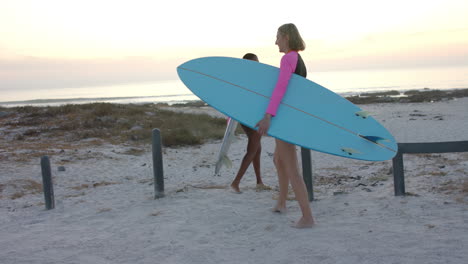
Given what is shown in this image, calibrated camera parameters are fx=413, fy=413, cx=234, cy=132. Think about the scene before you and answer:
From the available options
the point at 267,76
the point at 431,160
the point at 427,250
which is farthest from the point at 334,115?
the point at 431,160

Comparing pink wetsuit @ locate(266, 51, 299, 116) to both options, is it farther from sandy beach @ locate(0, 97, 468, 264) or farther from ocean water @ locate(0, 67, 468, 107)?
ocean water @ locate(0, 67, 468, 107)

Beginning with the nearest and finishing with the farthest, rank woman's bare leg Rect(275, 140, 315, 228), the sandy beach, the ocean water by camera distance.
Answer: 1. the sandy beach
2. woman's bare leg Rect(275, 140, 315, 228)
3. the ocean water

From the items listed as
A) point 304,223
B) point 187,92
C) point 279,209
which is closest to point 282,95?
point 304,223

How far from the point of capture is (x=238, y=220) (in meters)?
4.38

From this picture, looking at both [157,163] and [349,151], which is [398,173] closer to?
[349,151]

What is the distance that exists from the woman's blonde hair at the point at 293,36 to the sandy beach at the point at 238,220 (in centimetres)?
91

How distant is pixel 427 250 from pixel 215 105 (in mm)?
2156

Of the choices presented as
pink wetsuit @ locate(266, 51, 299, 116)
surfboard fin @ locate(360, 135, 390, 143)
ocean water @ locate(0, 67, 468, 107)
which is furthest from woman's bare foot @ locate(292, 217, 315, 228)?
ocean water @ locate(0, 67, 468, 107)

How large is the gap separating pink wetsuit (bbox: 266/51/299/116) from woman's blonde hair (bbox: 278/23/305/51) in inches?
2.5

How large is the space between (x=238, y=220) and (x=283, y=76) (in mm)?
1683

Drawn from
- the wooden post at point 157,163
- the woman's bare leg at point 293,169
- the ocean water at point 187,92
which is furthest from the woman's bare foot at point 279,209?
the ocean water at point 187,92

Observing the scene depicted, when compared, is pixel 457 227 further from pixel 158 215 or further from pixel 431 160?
pixel 431 160

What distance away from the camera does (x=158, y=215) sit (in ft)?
15.4

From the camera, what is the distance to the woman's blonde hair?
3625 mm
